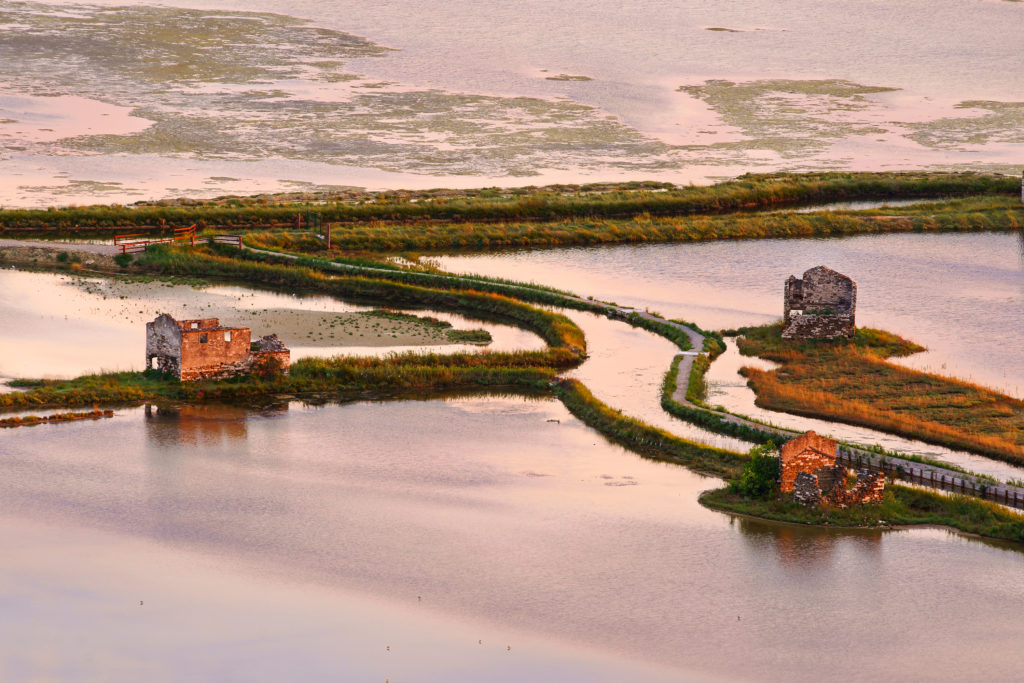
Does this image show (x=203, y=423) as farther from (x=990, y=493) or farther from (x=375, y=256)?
(x=375, y=256)

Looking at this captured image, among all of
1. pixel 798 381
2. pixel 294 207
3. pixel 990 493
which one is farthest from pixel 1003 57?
pixel 990 493

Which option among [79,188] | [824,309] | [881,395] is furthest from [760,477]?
[79,188]

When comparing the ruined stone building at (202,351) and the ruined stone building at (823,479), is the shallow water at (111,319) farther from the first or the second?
the ruined stone building at (823,479)

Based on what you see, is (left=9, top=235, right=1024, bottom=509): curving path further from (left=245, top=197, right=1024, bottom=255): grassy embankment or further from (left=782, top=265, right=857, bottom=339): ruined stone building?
(left=245, top=197, right=1024, bottom=255): grassy embankment

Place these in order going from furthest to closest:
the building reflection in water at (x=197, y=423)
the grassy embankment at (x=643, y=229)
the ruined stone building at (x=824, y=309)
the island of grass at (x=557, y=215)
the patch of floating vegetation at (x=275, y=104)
Answer: the patch of floating vegetation at (x=275, y=104) < the island of grass at (x=557, y=215) < the grassy embankment at (x=643, y=229) < the ruined stone building at (x=824, y=309) < the building reflection in water at (x=197, y=423)

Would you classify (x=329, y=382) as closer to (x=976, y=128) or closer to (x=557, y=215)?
(x=557, y=215)

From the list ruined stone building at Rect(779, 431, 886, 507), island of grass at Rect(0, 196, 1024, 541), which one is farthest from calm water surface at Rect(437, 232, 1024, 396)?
ruined stone building at Rect(779, 431, 886, 507)

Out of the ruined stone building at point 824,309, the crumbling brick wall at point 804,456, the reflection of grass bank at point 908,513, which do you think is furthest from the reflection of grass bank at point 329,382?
the reflection of grass bank at point 908,513

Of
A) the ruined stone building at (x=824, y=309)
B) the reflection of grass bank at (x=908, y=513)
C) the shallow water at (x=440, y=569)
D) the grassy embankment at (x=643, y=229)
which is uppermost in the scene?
Answer: the grassy embankment at (x=643, y=229)
